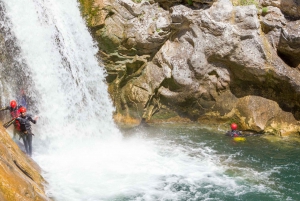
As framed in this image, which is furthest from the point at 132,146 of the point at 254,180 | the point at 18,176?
the point at 18,176

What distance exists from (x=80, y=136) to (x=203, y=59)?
6.06 metres

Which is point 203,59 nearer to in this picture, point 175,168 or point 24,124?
point 175,168

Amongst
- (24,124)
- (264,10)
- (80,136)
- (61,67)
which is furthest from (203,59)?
(24,124)

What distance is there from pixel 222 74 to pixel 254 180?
5.67 m

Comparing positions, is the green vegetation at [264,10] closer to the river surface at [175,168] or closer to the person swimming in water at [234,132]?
the person swimming in water at [234,132]

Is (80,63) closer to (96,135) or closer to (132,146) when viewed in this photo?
(96,135)

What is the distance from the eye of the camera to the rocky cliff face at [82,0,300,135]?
45.2 ft

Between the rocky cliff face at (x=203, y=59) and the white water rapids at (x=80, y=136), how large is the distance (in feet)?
3.53

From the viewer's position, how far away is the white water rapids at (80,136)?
31.4ft

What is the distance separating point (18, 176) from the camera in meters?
6.47

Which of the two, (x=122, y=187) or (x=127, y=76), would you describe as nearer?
(x=122, y=187)

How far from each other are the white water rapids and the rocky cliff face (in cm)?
108

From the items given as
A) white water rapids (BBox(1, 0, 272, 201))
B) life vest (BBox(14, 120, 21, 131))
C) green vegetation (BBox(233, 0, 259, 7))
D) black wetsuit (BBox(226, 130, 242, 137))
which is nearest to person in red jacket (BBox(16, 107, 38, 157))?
life vest (BBox(14, 120, 21, 131))

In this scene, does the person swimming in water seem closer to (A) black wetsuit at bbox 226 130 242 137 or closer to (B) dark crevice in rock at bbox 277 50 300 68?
(A) black wetsuit at bbox 226 130 242 137
